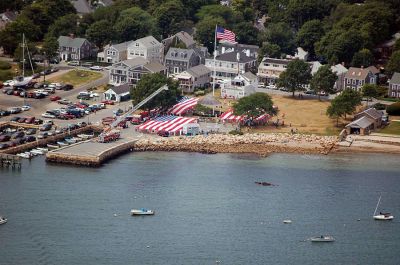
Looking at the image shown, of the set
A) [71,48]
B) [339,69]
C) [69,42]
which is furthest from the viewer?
A: [69,42]

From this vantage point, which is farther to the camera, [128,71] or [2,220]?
[128,71]

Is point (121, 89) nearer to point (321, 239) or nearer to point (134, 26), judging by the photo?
point (134, 26)

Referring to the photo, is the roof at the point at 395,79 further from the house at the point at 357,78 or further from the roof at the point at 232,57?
the roof at the point at 232,57

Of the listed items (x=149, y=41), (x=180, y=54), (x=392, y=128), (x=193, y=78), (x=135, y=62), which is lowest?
(x=392, y=128)

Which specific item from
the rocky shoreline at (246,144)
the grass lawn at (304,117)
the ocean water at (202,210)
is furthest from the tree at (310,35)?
the ocean water at (202,210)

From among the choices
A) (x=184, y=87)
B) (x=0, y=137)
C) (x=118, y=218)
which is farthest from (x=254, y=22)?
(x=118, y=218)

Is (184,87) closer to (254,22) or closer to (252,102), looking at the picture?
(252,102)

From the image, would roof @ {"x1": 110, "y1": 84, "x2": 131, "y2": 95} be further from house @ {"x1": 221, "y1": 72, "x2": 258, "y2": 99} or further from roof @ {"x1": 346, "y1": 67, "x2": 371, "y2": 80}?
roof @ {"x1": 346, "y1": 67, "x2": 371, "y2": 80}

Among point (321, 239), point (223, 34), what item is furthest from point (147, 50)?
point (321, 239)
